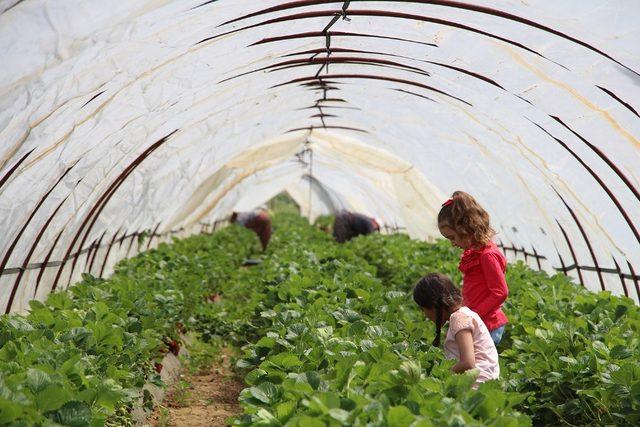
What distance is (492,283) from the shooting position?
5.06 meters

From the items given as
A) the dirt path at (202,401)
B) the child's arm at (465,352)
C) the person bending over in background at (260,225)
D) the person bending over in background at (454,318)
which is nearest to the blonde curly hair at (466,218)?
the person bending over in background at (454,318)

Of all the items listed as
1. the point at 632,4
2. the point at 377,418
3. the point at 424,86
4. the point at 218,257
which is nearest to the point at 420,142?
the point at 424,86

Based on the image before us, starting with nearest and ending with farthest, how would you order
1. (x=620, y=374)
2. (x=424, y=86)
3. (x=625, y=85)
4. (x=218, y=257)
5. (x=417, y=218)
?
(x=620, y=374) → (x=625, y=85) → (x=424, y=86) → (x=218, y=257) → (x=417, y=218)

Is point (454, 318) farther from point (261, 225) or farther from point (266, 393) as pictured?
point (261, 225)

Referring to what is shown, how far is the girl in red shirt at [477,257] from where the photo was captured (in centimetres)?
494

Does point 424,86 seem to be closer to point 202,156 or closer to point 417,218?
point 202,156

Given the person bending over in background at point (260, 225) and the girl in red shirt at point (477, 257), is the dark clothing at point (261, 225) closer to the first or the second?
the person bending over in background at point (260, 225)

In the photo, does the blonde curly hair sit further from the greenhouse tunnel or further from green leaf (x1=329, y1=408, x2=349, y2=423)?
green leaf (x1=329, y1=408, x2=349, y2=423)

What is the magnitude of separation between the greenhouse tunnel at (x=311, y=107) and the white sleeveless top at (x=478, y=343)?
251 centimetres

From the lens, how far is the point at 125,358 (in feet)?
15.0

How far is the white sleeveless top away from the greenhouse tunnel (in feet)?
8.23

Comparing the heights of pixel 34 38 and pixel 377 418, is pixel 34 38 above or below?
above

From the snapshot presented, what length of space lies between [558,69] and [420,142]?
17.7 ft

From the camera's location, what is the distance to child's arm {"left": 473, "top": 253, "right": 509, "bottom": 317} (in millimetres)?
5051
